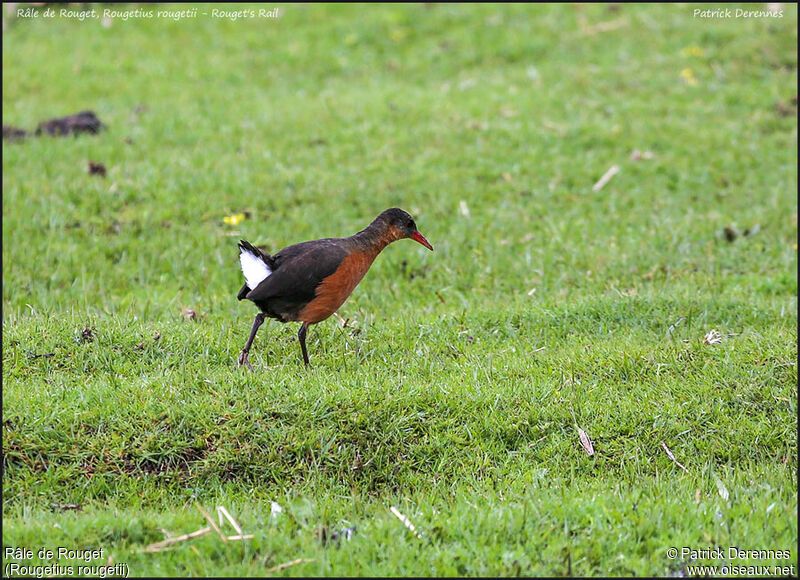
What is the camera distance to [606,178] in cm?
1063

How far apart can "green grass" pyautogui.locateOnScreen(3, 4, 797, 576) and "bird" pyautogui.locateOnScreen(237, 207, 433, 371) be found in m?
0.40

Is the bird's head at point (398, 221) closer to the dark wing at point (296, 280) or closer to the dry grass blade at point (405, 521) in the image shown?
the dark wing at point (296, 280)

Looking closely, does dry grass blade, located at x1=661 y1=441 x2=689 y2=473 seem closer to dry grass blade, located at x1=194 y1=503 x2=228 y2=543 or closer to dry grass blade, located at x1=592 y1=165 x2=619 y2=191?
dry grass blade, located at x1=194 y1=503 x2=228 y2=543

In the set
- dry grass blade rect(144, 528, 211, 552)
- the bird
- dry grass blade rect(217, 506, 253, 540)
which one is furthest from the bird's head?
dry grass blade rect(144, 528, 211, 552)

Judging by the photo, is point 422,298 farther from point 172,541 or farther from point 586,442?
point 172,541

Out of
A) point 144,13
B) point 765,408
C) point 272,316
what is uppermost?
point 144,13

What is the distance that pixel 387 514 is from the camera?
14.6 feet

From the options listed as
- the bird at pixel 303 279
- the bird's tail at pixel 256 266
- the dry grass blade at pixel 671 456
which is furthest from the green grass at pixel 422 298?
the bird's tail at pixel 256 266

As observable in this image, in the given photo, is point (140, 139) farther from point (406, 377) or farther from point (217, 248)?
point (406, 377)

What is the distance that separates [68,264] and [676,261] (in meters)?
6.06

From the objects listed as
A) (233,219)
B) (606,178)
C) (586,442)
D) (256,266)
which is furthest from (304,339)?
(606,178)

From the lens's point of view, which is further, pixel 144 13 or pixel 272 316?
pixel 144 13

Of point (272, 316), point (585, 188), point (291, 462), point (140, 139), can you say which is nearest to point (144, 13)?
point (140, 139)

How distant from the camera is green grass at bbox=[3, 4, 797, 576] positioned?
14.5ft
